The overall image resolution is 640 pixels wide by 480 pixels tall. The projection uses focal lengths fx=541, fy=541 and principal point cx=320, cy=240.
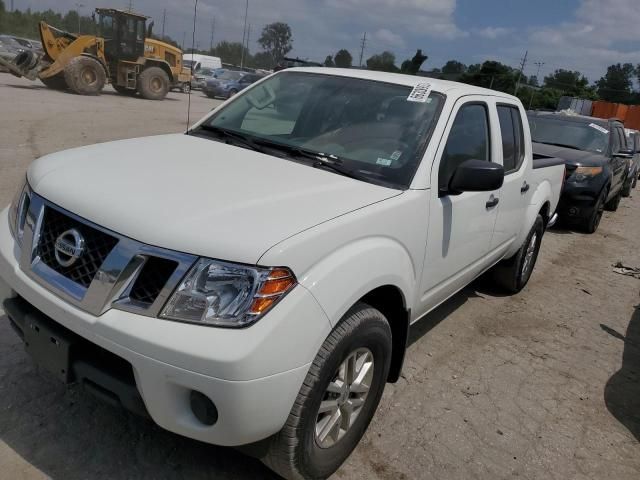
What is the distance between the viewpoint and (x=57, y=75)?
20500 millimetres

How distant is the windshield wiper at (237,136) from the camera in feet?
10.2

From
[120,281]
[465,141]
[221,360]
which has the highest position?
[465,141]

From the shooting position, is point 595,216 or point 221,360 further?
point 595,216

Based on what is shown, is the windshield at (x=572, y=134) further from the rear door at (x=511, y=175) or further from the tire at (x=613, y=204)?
the rear door at (x=511, y=175)

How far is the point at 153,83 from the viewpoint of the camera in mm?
22891

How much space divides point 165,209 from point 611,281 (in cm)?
589

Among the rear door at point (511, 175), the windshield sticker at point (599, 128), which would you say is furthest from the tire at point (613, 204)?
the rear door at point (511, 175)

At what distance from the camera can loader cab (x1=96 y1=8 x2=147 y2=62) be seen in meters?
21.0

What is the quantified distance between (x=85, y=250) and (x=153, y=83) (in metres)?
22.7

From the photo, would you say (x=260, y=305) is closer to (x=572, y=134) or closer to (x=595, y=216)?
(x=595, y=216)

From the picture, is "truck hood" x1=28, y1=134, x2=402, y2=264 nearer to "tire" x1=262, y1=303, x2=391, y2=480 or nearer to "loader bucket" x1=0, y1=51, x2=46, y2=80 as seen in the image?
"tire" x1=262, y1=303, x2=391, y2=480

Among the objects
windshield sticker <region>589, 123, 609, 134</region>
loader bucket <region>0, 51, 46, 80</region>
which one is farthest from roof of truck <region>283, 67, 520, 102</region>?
loader bucket <region>0, 51, 46, 80</region>

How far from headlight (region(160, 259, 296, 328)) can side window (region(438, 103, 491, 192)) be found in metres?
1.39

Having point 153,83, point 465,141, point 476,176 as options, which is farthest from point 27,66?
point 476,176
